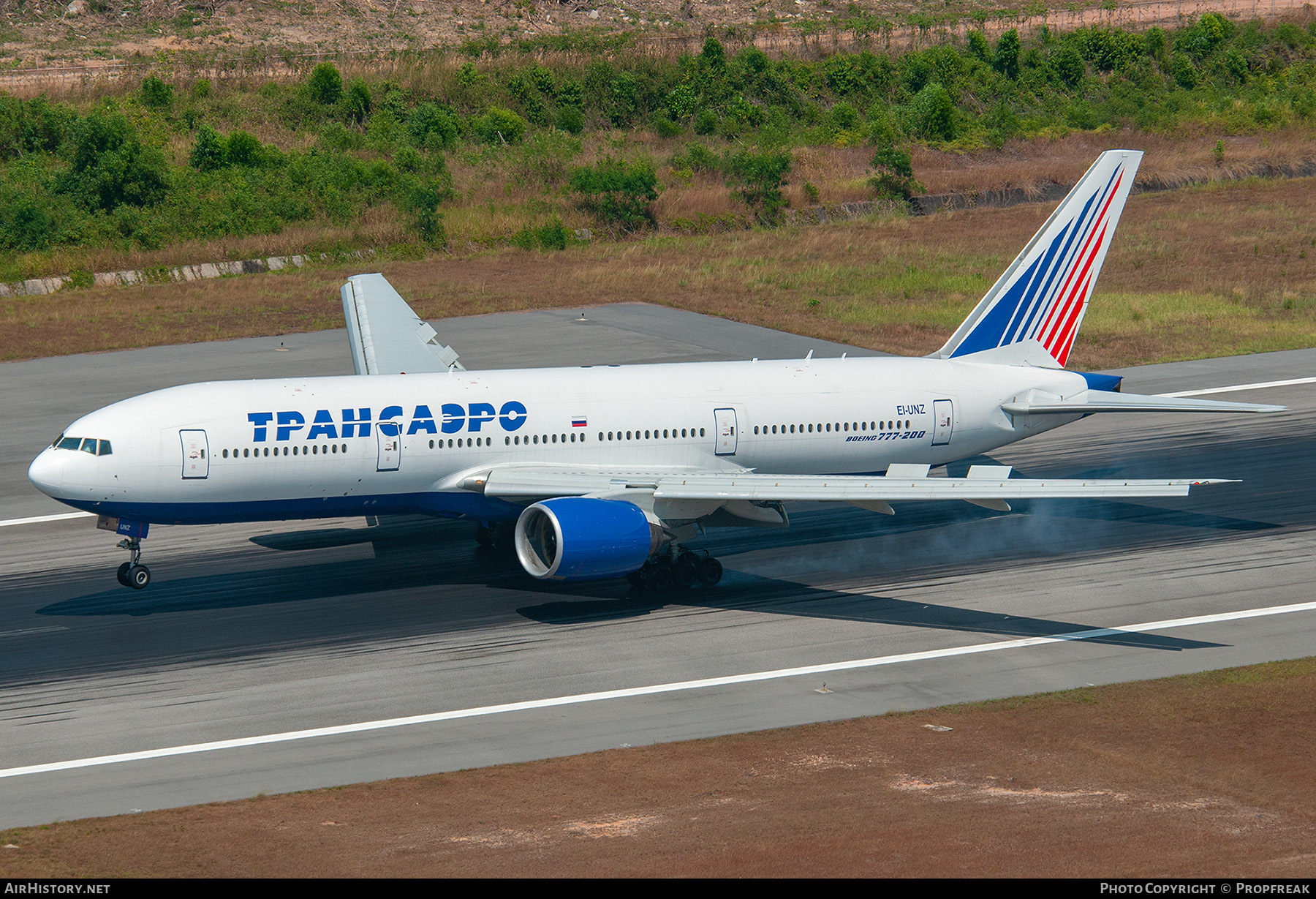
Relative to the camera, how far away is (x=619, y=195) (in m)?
84.2

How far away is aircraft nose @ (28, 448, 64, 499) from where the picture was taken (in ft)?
106

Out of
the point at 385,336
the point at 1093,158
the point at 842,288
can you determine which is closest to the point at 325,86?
the point at 842,288

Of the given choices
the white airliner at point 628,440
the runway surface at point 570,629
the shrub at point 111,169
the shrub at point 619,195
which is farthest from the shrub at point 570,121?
the white airliner at point 628,440

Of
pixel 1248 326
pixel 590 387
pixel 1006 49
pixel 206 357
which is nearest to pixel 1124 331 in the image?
pixel 1248 326

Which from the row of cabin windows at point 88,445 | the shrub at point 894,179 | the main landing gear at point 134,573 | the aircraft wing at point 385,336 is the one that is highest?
the shrub at point 894,179

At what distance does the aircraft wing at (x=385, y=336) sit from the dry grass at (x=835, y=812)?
784 inches

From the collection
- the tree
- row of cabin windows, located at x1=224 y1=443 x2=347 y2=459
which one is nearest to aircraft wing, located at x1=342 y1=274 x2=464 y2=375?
row of cabin windows, located at x1=224 y1=443 x2=347 y2=459

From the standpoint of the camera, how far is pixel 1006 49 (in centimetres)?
11638

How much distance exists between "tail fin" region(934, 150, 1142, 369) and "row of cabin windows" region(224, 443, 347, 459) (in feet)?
55.9

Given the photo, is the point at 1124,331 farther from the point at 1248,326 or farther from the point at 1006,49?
the point at 1006,49

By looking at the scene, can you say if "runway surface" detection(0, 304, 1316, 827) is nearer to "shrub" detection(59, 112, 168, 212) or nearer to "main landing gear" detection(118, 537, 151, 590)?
"main landing gear" detection(118, 537, 151, 590)

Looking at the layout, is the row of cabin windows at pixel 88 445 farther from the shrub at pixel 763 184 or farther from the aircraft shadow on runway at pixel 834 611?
the shrub at pixel 763 184

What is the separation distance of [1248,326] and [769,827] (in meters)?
47.7

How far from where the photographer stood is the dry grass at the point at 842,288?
205 ft
